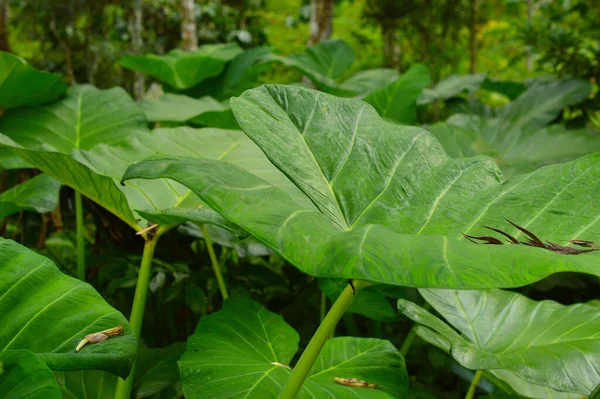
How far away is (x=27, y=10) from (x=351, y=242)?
5.42 m

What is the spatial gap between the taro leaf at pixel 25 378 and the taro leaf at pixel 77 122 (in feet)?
3.28

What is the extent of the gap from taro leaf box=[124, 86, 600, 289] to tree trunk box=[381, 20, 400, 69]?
14.5 feet

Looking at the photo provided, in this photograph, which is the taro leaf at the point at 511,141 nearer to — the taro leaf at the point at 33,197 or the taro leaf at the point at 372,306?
the taro leaf at the point at 372,306

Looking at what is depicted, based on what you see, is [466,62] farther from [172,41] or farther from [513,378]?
[513,378]

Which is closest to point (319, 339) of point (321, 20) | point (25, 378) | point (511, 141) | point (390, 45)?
point (25, 378)

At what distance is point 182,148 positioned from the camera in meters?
1.11

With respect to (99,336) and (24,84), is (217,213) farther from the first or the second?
(24,84)

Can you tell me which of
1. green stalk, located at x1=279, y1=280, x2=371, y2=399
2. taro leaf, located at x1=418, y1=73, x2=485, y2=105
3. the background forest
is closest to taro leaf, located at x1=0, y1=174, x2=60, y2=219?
the background forest

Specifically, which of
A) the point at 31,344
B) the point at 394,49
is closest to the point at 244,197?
the point at 31,344

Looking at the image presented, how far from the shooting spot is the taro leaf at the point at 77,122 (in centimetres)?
151

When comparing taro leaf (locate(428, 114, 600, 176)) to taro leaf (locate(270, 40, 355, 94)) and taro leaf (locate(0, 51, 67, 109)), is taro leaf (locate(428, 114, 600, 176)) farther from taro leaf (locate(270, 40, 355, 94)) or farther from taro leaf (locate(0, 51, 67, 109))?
taro leaf (locate(0, 51, 67, 109))

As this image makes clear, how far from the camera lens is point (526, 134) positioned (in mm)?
1965

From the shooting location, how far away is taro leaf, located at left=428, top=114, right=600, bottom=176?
1.60 metres

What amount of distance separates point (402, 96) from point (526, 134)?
0.47m
